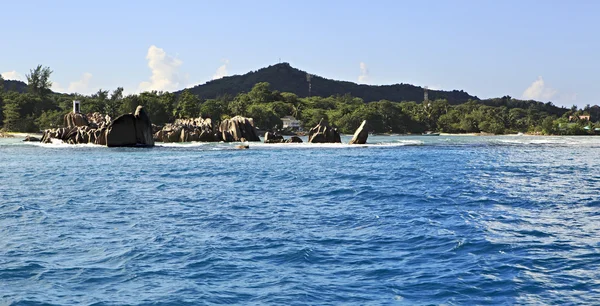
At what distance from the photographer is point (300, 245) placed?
19406mm

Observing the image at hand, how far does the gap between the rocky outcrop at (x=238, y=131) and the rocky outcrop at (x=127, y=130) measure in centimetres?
3594

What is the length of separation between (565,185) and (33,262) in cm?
3233

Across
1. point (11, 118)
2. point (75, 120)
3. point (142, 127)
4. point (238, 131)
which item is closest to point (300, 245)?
point (142, 127)

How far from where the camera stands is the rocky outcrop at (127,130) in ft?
338

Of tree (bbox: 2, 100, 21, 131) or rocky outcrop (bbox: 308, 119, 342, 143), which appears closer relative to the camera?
rocky outcrop (bbox: 308, 119, 342, 143)

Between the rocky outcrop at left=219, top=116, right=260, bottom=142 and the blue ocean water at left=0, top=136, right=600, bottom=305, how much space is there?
103 m

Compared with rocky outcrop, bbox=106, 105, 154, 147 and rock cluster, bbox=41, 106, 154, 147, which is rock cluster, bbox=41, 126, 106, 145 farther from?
rocky outcrop, bbox=106, 105, 154, 147

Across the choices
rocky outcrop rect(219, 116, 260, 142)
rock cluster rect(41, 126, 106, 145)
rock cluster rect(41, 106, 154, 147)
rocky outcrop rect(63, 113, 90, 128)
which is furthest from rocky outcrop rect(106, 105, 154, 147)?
rocky outcrop rect(219, 116, 260, 142)

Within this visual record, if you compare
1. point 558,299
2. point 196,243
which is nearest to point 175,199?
point 196,243

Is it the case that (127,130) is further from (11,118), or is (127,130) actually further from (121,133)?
(11,118)

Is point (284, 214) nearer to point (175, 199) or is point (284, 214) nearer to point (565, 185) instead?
point (175, 199)

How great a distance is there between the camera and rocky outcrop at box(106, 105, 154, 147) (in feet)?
338

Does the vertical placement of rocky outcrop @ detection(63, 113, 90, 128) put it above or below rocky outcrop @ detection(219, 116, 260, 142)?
above

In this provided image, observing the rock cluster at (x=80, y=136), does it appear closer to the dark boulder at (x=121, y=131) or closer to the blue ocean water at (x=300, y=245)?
the dark boulder at (x=121, y=131)
